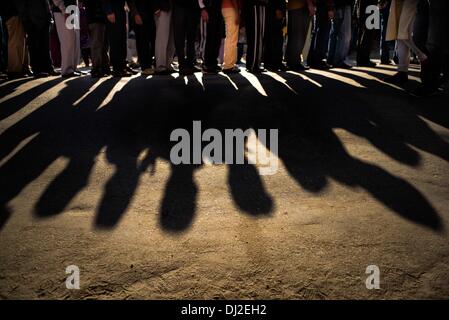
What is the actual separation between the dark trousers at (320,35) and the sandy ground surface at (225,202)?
8.86ft

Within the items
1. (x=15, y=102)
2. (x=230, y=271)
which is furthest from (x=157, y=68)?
(x=230, y=271)

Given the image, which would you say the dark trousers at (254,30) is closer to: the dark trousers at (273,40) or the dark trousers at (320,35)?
the dark trousers at (273,40)

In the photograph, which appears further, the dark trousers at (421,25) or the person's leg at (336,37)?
the person's leg at (336,37)

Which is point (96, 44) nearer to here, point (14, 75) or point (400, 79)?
point (14, 75)

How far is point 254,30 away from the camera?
19.9ft

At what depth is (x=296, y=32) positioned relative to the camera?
653 cm

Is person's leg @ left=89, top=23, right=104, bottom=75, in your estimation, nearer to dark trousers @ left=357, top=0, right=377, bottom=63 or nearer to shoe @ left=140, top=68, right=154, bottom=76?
shoe @ left=140, top=68, right=154, bottom=76

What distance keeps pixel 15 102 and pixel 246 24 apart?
12.9 feet

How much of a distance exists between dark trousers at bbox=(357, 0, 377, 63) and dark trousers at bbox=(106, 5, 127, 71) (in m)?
4.65

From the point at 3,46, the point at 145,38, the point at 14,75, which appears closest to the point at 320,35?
the point at 145,38

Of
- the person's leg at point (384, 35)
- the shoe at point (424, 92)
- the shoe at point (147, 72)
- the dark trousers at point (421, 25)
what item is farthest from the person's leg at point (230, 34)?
the person's leg at point (384, 35)

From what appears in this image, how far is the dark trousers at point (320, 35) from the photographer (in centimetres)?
674

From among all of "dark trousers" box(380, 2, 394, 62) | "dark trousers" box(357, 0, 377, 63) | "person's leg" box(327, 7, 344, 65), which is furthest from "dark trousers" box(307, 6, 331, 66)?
"dark trousers" box(380, 2, 394, 62)

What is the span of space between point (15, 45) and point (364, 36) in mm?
6710
